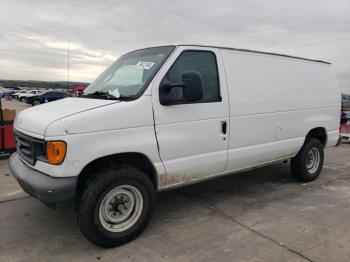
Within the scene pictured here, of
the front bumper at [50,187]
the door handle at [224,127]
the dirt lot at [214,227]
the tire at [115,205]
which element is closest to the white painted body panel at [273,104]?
the door handle at [224,127]

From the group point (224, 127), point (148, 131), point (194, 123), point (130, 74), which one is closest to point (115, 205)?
point (148, 131)

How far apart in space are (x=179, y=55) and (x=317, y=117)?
3082 mm

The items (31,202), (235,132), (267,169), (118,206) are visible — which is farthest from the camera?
(267,169)

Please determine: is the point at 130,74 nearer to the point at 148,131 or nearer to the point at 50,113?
the point at 148,131

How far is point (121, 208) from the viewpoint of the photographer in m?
3.54

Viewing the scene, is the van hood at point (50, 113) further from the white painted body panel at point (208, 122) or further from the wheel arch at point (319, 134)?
the wheel arch at point (319, 134)

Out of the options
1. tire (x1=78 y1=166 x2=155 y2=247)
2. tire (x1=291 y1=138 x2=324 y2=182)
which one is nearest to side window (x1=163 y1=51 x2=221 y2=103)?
tire (x1=78 y1=166 x2=155 y2=247)

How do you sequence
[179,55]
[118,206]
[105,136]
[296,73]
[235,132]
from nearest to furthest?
[105,136], [118,206], [179,55], [235,132], [296,73]

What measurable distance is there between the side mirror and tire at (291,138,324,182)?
2876mm

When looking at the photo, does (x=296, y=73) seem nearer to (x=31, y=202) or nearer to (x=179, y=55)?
(x=179, y=55)

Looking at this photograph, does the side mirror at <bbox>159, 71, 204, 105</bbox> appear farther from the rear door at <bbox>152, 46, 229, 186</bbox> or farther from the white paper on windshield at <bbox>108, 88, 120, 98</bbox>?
the white paper on windshield at <bbox>108, 88, 120, 98</bbox>

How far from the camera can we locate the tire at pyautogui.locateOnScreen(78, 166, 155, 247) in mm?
3240

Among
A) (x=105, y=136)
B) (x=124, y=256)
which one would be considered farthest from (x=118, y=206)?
(x=105, y=136)

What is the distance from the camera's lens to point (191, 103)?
3.89m
